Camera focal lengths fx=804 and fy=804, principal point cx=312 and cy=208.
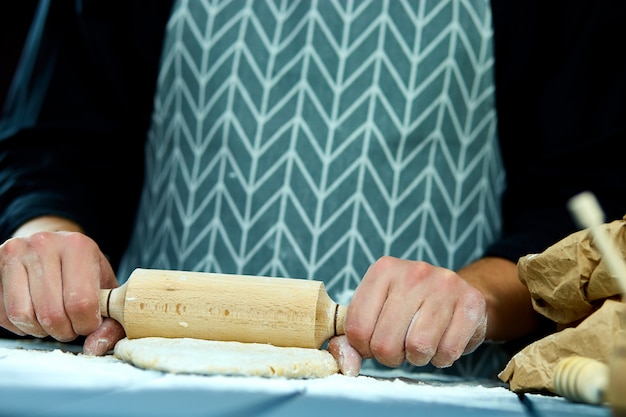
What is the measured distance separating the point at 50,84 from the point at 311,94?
0.49 m

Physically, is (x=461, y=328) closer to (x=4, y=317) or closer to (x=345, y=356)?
(x=345, y=356)

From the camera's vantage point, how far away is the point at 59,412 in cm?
53

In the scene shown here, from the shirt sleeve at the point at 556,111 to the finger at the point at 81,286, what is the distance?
566mm

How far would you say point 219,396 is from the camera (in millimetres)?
638

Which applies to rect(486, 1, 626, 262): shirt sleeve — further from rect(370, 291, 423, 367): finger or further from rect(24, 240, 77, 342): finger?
rect(24, 240, 77, 342): finger

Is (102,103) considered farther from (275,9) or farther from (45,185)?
(275,9)

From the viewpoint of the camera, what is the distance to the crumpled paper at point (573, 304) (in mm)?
758

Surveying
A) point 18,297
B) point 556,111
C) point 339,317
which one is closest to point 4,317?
point 18,297

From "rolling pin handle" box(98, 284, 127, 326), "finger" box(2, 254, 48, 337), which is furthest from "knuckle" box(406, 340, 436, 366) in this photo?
"finger" box(2, 254, 48, 337)

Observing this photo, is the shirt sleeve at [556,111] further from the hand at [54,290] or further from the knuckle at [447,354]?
the hand at [54,290]

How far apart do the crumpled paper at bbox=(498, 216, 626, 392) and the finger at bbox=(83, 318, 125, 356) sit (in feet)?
1.47

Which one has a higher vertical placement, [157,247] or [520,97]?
[520,97]

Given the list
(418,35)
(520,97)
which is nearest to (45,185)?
(418,35)

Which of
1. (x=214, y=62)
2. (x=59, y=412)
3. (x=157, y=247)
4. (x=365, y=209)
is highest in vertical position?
(x=214, y=62)
